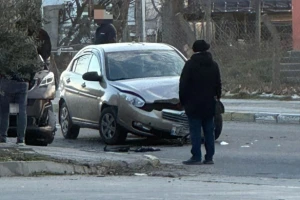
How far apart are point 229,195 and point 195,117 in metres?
3.43

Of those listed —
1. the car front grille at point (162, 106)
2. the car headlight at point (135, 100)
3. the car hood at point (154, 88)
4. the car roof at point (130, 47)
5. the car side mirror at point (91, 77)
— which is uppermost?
the car roof at point (130, 47)

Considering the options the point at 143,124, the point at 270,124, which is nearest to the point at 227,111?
the point at 270,124

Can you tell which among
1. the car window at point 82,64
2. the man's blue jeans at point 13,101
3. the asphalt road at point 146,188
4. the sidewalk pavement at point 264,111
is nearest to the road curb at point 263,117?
the sidewalk pavement at point 264,111

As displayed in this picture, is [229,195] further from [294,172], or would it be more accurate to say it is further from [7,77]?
[7,77]

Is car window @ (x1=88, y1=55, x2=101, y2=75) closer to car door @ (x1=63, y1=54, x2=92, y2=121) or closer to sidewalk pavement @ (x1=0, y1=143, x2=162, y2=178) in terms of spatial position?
car door @ (x1=63, y1=54, x2=92, y2=121)

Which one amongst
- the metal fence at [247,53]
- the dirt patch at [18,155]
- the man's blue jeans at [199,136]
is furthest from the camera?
the metal fence at [247,53]

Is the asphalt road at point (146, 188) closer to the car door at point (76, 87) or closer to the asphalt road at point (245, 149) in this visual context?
the asphalt road at point (245, 149)

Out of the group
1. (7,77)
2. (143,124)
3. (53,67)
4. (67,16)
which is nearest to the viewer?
(7,77)

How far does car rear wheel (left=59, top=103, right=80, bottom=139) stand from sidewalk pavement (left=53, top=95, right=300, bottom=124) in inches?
172

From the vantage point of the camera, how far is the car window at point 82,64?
17.3 metres

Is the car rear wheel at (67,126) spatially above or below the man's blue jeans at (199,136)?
below

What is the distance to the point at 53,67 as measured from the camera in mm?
27719

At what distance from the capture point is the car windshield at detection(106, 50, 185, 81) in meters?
16.3

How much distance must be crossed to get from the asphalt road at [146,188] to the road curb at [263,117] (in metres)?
7.78
